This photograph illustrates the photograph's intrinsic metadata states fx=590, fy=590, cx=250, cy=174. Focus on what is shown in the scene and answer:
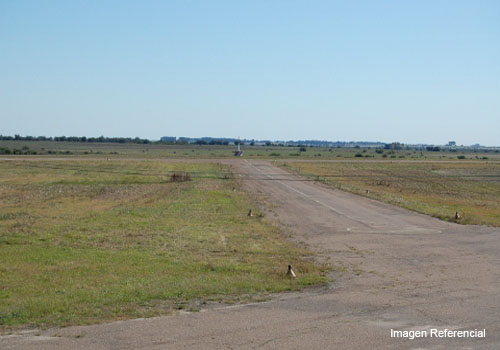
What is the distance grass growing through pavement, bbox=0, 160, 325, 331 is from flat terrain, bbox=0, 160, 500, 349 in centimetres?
98

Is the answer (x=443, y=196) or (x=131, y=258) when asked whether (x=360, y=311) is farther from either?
(x=443, y=196)

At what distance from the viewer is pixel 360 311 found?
11516mm

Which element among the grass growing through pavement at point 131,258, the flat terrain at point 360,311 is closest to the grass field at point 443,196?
the flat terrain at point 360,311

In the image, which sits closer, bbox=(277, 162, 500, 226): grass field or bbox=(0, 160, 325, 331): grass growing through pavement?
bbox=(0, 160, 325, 331): grass growing through pavement

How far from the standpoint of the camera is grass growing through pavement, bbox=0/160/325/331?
39.5 ft

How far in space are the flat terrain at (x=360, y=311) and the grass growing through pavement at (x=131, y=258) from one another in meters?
0.98

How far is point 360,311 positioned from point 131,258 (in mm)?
8073

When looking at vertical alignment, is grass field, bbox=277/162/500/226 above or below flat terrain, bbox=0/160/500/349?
below

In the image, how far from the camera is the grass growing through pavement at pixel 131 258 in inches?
474

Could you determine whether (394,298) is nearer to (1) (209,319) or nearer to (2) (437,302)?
(2) (437,302)

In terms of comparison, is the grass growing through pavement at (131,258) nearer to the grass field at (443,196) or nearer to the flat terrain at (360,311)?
the flat terrain at (360,311)

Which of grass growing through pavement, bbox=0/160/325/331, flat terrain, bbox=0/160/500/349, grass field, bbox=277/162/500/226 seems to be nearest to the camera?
flat terrain, bbox=0/160/500/349

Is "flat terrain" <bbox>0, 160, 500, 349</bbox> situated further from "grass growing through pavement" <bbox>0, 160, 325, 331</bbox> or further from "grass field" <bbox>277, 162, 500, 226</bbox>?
"grass field" <bbox>277, 162, 500, 226</bbox>

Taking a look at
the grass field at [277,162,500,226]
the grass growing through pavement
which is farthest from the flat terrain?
the grass field at [277,162,500,226]
